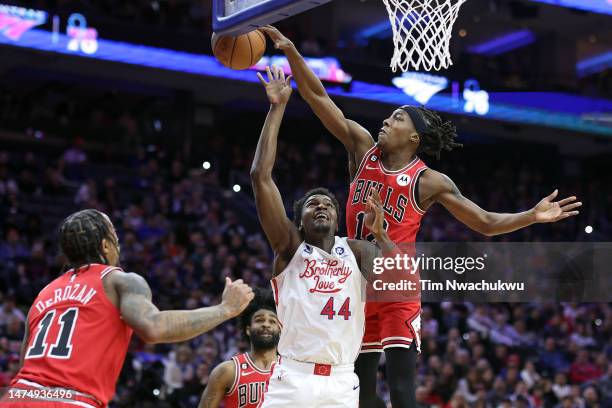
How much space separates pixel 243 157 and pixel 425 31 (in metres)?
15.6

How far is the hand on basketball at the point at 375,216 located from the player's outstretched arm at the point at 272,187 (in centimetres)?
45

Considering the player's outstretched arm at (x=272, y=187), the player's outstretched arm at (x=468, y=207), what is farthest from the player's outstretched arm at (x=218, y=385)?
the player's outstretched arm at (x=468, y=207)

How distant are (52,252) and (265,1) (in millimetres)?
10275

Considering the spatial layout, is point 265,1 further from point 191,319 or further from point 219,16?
point 191,319

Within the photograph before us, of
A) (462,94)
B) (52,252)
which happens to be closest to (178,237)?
(52,252)

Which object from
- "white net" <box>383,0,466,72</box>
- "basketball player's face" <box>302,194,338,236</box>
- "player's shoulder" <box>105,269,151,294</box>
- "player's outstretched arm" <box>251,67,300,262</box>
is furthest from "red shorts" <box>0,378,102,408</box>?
"white net" <box>383,0,466,72</box>

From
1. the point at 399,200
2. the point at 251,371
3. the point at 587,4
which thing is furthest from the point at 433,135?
the point at 587,4

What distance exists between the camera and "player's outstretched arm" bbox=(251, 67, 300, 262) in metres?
5.67

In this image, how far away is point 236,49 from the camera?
643 cm

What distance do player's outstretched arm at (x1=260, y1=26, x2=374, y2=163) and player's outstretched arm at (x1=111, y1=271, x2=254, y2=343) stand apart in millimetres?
2158

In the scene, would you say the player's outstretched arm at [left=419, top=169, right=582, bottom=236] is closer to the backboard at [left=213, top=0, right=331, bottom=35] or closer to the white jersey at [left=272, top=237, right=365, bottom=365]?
the white jersey at [left=272, top=237, right=365, bottom=365]

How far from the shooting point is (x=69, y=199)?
18.0 m

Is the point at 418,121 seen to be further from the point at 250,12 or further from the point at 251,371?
the point at 251,371
